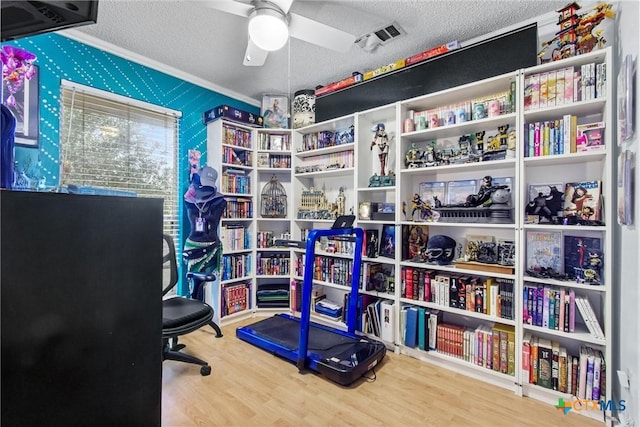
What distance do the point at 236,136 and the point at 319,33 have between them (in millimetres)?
1643

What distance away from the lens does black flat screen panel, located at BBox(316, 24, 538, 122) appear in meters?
1.95

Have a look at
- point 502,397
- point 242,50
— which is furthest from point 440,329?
point 242,50

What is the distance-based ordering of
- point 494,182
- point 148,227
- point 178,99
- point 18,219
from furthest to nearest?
point 178,99 < point 494,182 < point 148,227 < point 18,219

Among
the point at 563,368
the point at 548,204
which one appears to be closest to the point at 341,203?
the point at 548,204

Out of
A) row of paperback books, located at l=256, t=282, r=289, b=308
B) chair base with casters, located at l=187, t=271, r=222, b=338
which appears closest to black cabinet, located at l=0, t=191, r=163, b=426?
chair base with casters, located at l=187, t=271, r=222, b=338

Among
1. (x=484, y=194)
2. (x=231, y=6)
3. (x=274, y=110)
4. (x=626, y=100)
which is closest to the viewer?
(x=626, y=100)

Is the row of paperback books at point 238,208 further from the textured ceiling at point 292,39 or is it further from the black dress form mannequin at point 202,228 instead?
the textured ceiling at point 292,39

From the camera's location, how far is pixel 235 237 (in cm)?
311

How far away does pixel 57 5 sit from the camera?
735 millimetres

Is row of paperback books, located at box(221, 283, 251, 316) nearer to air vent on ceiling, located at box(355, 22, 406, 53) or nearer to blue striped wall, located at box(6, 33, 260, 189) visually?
blue striped wall, located at box(6, 33, 260, 189)

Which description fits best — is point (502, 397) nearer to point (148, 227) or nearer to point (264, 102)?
point (148, 227)

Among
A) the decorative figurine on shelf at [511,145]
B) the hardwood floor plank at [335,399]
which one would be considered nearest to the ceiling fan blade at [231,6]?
the decorative figurine on shelf at [511,145]

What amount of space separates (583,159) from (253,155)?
9.41 feet

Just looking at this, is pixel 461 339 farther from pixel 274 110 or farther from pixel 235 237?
pixel 274 110
